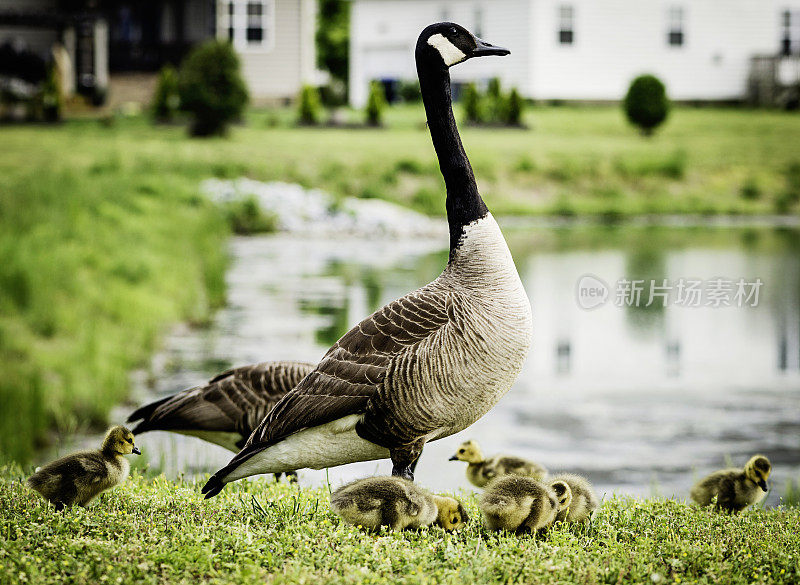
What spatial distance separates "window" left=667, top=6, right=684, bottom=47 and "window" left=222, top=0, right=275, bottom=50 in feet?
65.0

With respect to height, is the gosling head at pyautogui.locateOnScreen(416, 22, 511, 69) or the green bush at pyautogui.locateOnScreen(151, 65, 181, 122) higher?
the green bush at pyautogui.locateOnScreen(151, 65, 181, 122)

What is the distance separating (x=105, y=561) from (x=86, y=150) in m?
37.2

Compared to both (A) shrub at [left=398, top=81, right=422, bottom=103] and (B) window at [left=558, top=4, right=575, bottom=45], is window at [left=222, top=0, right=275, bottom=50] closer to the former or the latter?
(A) shrub at [left=398, top=81, right=422, bottom=103]

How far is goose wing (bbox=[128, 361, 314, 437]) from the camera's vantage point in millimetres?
7391

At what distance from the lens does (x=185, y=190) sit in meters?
30.6

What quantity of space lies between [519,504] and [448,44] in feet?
8.87

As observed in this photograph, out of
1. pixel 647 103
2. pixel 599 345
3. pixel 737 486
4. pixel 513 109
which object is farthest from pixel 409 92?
pixel 737 486

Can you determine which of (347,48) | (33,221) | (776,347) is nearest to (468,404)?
(776,347)

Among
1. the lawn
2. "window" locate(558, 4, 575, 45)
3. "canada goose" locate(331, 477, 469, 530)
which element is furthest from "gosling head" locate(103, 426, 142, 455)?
"window" locate(558, 4, 575, 45)

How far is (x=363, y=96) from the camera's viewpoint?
57.3 meters

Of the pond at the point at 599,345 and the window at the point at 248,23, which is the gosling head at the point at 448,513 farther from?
the window at the point at 248,23

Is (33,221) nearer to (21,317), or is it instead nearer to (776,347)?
(21,317)

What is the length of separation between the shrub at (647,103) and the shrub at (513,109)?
15.3 ft

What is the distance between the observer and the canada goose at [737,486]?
6793 millimetres
